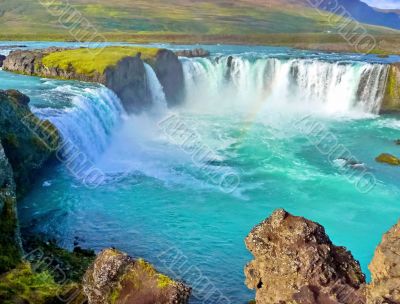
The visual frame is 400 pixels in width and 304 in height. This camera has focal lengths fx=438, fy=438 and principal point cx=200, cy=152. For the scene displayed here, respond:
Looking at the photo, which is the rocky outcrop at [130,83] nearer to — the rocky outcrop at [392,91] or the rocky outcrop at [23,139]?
the rocky outcrop at [23,139]

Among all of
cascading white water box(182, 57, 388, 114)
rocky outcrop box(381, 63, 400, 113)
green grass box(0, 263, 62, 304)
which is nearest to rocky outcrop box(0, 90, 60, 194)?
green grass box(0, 263, 62, 304)

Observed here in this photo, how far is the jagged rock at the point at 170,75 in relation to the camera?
61875mm

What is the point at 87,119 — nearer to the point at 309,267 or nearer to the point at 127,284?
the point at 127,284

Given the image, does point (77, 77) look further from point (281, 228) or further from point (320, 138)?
point (281, 228)

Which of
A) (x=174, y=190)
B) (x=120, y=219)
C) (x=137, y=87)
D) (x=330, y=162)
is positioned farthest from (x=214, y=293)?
(x=137, y=87)

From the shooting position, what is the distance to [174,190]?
101 feet

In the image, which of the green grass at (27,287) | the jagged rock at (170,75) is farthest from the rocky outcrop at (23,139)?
the jagged rock at (170,75)

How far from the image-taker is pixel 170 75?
63.6 m

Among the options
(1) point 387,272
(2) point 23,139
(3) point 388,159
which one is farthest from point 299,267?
(3) point 388,159

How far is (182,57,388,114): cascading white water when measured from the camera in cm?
5916

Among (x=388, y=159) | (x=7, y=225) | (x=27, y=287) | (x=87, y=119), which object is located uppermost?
(x=27, y=287)

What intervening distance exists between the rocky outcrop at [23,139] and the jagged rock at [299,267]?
18.0 metres

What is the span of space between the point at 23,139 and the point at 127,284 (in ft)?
63.1

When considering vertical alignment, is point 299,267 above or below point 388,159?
above
